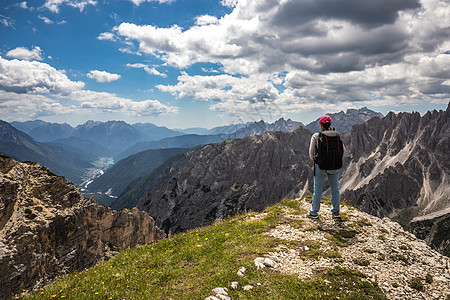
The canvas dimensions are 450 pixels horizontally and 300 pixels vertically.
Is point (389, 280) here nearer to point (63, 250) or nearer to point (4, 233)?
point (4, 233)

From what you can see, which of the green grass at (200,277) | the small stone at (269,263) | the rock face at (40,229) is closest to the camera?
the green grass at (200,277)

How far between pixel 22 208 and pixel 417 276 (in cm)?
4891

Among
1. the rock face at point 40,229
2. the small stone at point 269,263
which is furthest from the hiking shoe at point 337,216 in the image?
the rock face at point 40,229

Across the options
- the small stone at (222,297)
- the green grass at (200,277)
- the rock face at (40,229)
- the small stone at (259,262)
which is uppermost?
the small stone at (222,297)

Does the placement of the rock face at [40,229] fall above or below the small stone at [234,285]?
below

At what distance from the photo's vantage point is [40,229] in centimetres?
3769

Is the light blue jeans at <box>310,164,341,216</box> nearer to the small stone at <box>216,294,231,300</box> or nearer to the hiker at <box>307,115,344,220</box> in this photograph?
the hiker at <box>307,115,344,220</box>

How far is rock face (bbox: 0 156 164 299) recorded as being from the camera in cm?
3241

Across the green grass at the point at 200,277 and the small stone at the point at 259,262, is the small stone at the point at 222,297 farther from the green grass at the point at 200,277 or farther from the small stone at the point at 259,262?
the small stone at the point at 259,262

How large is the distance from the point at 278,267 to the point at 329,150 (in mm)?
7135

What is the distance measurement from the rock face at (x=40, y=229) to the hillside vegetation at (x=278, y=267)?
24583 mm

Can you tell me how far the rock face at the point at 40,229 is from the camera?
32.4 m

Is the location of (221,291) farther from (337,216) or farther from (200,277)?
(337,216)

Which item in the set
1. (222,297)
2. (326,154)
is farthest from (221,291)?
(326,154)
